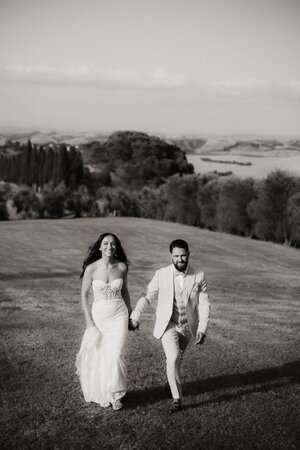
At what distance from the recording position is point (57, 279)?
21672 mm

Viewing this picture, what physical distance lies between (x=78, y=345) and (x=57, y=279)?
11.5 m

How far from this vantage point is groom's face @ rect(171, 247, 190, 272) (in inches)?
274

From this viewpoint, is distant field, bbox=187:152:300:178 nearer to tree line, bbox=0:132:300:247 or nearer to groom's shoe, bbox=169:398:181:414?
tree line, bbox=0:132:300:247

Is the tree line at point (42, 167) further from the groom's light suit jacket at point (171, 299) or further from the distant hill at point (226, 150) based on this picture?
the groom's light suit jacket at point (171, 299)

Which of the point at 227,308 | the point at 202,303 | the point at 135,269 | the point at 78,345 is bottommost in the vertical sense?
the point at 135,269

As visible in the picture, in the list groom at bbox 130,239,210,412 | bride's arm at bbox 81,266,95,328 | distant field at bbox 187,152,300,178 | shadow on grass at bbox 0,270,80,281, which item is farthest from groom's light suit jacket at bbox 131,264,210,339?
distant field at bbox 187,152,300,178

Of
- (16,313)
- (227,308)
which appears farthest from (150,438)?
(227,308)

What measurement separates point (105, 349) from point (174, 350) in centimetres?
94

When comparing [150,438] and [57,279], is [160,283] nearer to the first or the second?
[150,438]

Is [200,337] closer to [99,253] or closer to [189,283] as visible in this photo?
[189,283]

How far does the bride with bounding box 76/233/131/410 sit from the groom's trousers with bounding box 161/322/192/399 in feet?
1.96

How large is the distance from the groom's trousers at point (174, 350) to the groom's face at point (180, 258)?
771 mm

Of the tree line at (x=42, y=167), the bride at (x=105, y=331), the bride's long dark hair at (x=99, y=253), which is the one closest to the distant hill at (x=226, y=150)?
the tree line at (x=42, y=167)

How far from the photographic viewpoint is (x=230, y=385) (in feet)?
27.1
